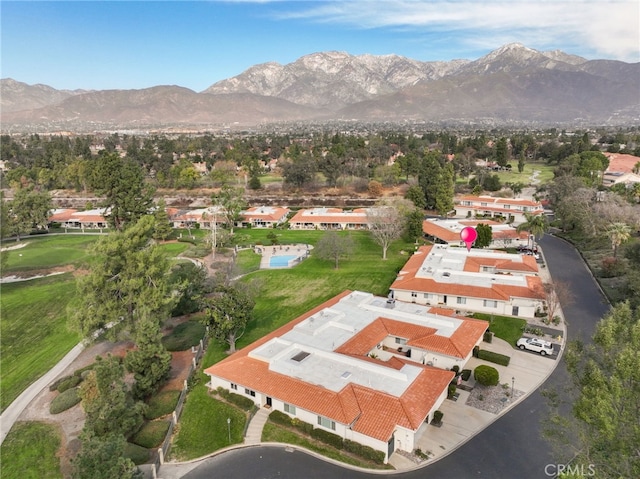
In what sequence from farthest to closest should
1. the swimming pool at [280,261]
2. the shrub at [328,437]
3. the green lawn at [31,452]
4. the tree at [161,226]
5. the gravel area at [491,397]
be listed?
1. the tree at [161,226]
2. the swimming pool at [280,261]
3. the gravel area at [491,397]
4. the shrub at [328,437]
5. the green lawn at [31,452]

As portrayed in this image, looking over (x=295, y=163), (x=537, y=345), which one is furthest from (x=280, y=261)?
(x=295, y=163)

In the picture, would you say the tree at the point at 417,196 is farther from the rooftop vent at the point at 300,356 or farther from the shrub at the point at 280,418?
the shrub at the point at 280,418

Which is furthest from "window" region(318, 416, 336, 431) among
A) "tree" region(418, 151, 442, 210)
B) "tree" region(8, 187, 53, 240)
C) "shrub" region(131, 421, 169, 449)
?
"tree" region(8, 187, 53, 240)

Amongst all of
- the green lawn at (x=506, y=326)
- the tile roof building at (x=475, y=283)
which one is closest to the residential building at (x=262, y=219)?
the tile roof building at (x=475, y=283)

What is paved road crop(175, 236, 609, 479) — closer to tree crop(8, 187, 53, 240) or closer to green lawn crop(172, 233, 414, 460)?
green lawn crop(172, 233, 414, 460)

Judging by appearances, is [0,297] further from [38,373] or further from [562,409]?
[562,409]

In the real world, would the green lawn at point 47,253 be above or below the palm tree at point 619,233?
below

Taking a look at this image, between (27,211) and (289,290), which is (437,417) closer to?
(289,290)
